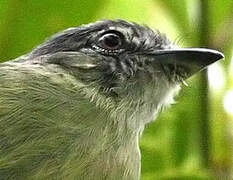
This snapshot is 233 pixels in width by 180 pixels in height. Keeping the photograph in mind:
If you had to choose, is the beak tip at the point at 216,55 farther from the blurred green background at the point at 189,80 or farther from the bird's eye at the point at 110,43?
the bird's eye at the point at 110,43

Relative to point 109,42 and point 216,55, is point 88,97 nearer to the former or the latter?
point 109,42

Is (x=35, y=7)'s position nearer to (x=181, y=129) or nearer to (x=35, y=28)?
(x=35, y=28)

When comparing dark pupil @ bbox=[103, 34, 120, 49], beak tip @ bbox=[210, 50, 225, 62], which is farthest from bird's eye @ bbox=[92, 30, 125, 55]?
beak tip @ bbox=[210, 50, 225, 62]

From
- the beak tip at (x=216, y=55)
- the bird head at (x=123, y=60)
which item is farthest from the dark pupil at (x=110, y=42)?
the beak tip at (x=216, y=55)

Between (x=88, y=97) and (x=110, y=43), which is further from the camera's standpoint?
(x=110, y=43)

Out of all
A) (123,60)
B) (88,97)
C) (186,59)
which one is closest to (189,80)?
(186,59)

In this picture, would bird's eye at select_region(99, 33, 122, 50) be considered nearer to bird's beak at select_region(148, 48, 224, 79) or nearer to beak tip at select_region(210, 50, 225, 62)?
Result: bird's beak at select_region(148, 48, 224, 79)

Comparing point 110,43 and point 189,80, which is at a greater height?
point 110,43
